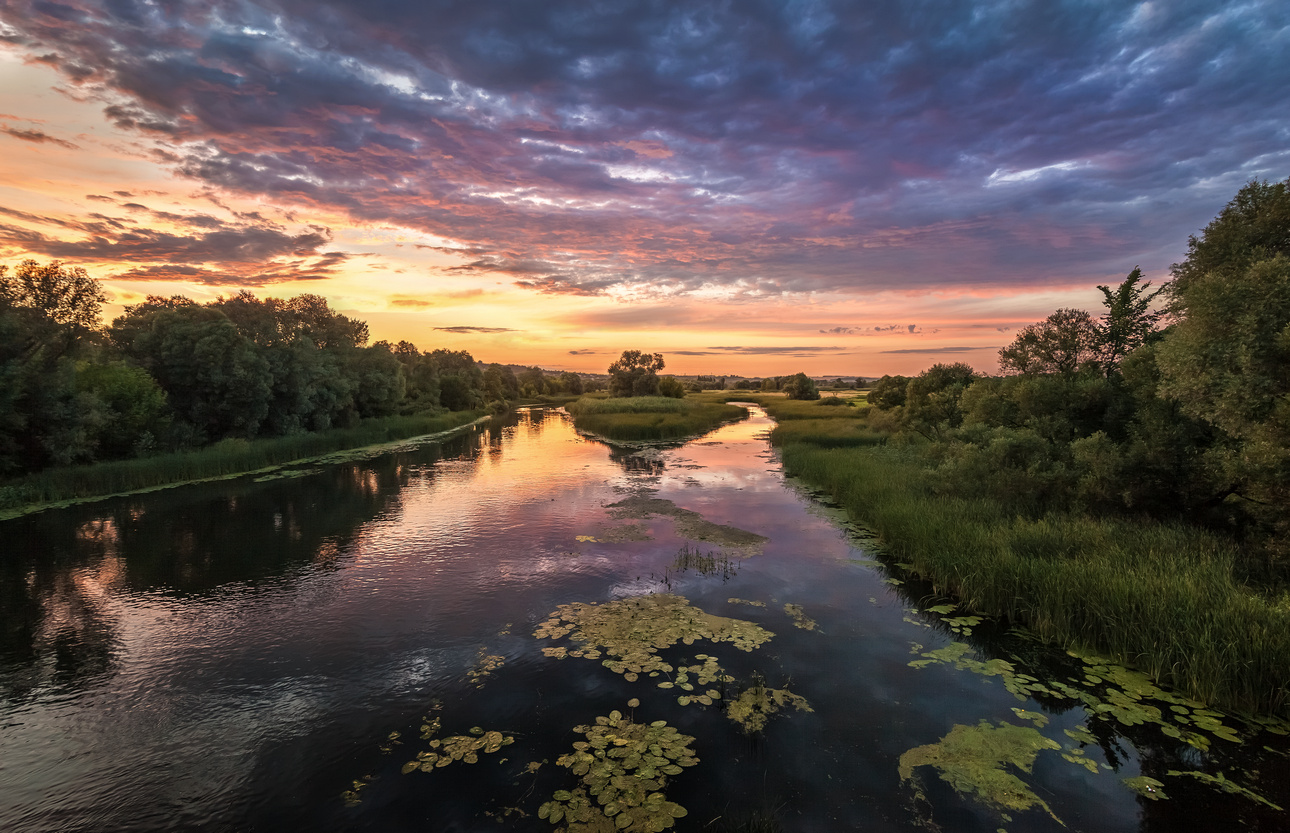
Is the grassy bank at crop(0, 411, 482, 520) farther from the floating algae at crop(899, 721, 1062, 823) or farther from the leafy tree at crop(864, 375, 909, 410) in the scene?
the leafy tree at crop(864, 375, 909, 410)

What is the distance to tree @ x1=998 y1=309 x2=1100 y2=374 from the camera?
19906mm

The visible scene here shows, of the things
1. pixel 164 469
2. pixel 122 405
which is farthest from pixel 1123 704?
pixel 122 405

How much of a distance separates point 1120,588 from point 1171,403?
747 centimetres

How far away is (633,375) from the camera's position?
96750 millimetres

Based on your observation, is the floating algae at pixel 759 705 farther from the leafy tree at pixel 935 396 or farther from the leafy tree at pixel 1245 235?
the leafy tree at pixel 935 396

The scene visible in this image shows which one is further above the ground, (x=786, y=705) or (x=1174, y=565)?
(x=1174, y=565)

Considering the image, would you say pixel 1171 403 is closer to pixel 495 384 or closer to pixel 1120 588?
pixel 1120 588

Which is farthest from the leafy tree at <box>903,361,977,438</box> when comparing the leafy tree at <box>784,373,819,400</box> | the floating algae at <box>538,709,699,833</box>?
the leafy tree at <box>784,373,819,400</box>

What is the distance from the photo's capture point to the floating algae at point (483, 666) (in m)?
9.59

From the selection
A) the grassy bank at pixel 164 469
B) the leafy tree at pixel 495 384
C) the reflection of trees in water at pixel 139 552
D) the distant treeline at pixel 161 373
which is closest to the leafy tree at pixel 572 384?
the leafy tree at pixel 495 384

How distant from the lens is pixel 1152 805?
6.65 metres

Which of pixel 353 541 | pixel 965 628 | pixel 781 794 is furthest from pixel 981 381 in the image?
pixel 353 541

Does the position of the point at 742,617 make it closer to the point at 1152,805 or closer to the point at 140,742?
the point at 1152,805

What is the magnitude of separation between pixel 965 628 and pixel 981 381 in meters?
15.5
